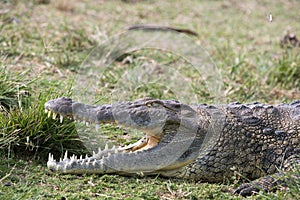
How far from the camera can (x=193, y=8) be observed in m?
12.1

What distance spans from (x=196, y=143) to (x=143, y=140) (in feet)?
1.70

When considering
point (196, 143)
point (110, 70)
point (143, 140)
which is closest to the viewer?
point (196, 143)

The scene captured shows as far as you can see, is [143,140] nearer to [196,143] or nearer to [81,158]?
[196,143]

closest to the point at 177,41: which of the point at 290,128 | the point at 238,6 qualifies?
the point at 238,6

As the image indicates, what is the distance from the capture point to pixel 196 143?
463 centimetres

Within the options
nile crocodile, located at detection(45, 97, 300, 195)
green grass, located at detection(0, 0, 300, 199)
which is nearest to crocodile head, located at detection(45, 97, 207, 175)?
nile crocodile, located at detection(45, 97, 300, 195)

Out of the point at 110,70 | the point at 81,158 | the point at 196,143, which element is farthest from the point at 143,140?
the point at 110,70

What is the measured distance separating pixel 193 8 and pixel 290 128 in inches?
305

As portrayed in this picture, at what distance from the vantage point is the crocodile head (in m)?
4.38

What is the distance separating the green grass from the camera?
13.9 feet

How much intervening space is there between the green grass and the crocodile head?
4.6 inches

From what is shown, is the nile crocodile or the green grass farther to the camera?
the nile crocodile

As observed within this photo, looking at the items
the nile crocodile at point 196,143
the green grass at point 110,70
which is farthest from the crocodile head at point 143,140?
the green grass at point 110,70

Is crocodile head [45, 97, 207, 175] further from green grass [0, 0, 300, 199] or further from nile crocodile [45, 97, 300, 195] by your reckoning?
green grass [0, 0, 300, 199]
